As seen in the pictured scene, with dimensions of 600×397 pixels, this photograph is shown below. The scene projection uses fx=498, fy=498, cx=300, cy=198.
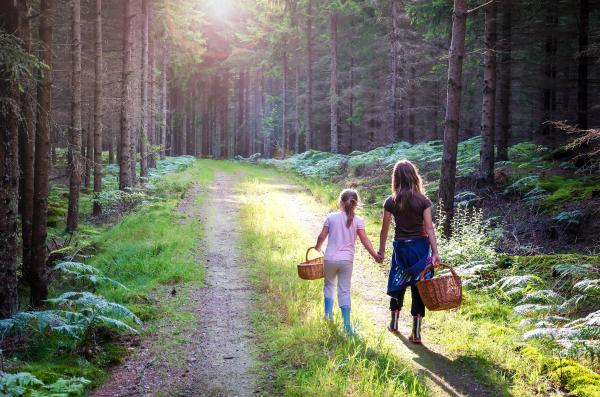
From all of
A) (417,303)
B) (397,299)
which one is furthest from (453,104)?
(417,303)

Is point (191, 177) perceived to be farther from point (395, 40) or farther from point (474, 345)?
point (474, 345)

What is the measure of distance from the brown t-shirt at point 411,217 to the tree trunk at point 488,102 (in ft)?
29.7

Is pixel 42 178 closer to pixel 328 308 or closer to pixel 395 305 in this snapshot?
pixel 328 308

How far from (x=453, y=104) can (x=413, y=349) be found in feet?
21.0

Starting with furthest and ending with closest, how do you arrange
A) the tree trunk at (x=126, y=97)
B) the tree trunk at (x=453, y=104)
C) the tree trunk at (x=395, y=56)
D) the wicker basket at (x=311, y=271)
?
the tree trunk at (x=395, y=56) → the tree trunk at (x=126, y=97) → the tree trunk at (x=453, y=104) → the wicker basket at (x=311, y=271)

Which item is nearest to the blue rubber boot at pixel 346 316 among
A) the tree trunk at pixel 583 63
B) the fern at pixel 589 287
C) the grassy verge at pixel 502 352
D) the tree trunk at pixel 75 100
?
the grassy verge at pixel 502 352

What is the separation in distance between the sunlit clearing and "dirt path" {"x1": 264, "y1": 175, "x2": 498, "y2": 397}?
4406 cm

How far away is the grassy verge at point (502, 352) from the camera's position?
538cm

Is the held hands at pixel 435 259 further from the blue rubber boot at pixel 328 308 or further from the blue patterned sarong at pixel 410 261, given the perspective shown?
the blue rubber boot at pixel 328 308

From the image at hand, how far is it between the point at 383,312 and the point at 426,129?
122ft

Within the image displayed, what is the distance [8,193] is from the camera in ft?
22.2

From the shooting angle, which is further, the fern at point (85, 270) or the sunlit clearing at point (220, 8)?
the sunlit clearing at point (220, 8)

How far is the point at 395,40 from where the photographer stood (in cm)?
2909

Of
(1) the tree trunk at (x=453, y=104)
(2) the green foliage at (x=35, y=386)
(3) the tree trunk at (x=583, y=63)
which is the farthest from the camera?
(3) the tree trunk at (x=583, y=63)
